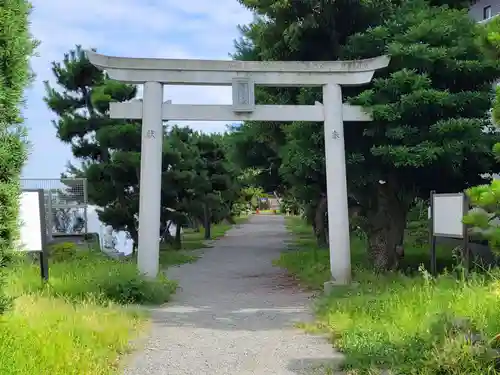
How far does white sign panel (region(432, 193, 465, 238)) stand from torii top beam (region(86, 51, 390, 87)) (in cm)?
258

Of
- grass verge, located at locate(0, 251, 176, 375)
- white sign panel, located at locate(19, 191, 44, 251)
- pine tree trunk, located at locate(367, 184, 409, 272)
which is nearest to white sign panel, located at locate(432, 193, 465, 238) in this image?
pine tree trunk, located at locate(367, 184, 409, 272)

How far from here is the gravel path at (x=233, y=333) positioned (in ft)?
17.4

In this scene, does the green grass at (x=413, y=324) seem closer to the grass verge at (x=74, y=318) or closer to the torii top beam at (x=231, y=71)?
the grass verge at (x=74, y=318)

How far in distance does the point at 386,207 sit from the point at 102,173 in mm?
9055

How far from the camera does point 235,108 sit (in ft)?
31.6

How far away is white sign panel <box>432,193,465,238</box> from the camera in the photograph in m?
8.38

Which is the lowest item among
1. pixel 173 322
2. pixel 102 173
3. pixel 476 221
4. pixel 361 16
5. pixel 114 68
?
pixel 173 322

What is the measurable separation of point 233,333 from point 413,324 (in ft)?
7.32

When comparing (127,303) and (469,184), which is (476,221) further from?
(469,184)

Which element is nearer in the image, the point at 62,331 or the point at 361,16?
the point at 62,331

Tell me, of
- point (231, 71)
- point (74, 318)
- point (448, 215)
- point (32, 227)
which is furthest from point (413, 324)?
point (231, 71)

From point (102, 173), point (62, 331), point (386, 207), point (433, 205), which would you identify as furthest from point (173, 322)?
point (102, 173)

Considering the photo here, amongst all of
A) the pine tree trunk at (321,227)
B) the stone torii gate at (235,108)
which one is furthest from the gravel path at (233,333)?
the pine tree trunk at (321,227)

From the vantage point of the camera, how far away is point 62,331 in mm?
5480
